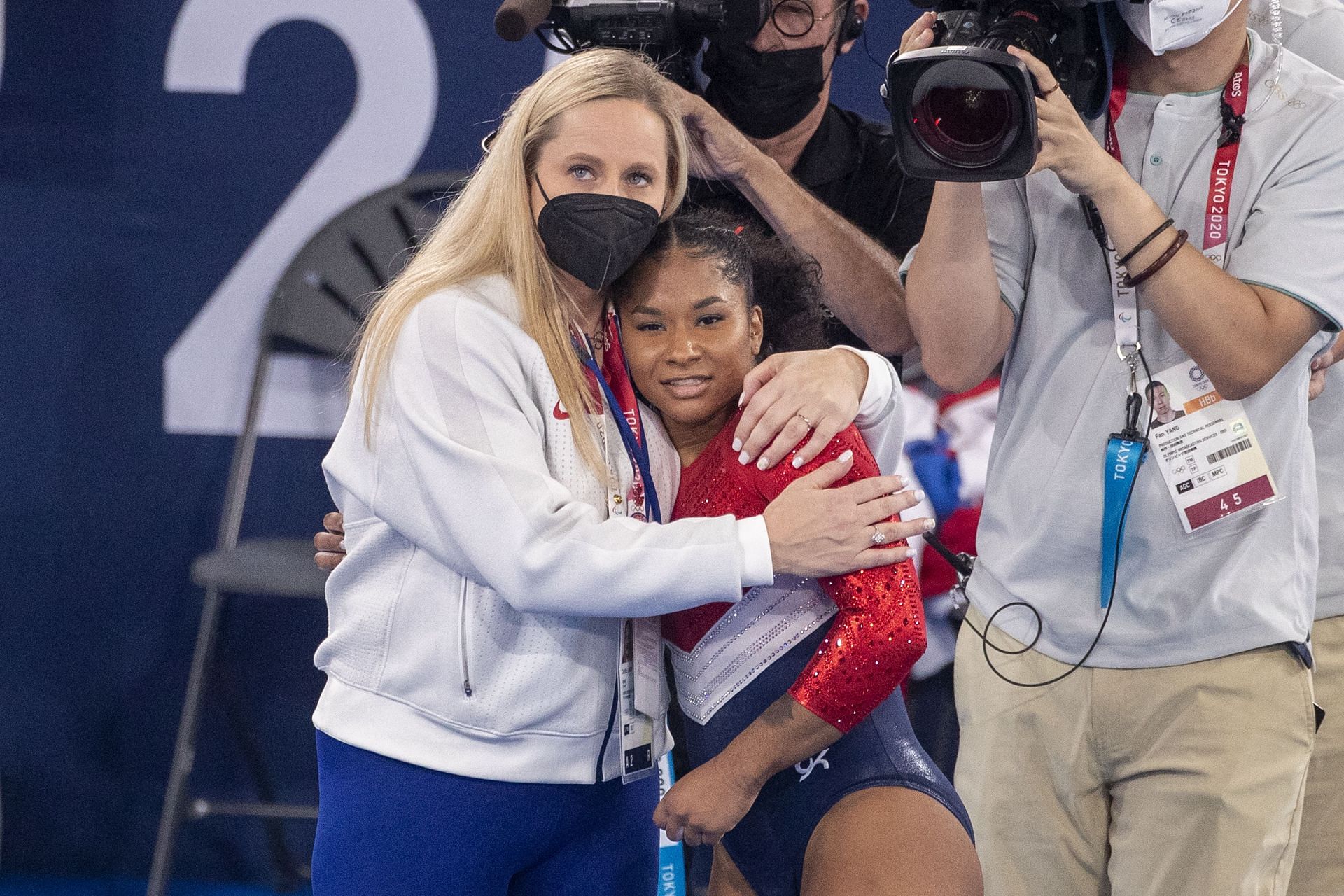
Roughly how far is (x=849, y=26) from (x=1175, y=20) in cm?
77

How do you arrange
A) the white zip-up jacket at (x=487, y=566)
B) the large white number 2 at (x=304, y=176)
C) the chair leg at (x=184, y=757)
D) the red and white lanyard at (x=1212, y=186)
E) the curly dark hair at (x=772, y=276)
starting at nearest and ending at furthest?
the white zip-up jacket at (x=487, y=566)
the red and white lanyard at (x=1212, y=186)
the curly dark hair at (x=772, y=276)
the chair leg at (x=184, y=757)
the large white number 2 at (x=304, y=176)

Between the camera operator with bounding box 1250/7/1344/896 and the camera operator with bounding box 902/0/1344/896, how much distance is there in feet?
0.84

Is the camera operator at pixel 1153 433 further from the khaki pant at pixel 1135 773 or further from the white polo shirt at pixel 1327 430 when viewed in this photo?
the white polo shirt at pixel 1327 430

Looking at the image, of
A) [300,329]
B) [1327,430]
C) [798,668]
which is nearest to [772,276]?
[798,668]

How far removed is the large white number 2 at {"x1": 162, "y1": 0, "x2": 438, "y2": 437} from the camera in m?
3.34

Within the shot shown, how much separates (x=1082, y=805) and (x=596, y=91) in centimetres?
115

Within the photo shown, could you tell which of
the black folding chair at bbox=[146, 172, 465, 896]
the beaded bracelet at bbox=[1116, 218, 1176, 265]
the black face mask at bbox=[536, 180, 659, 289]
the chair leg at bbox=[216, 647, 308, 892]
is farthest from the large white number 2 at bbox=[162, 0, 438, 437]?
the beaded bracelet at bbox=[1116, 218, 1176, 265]

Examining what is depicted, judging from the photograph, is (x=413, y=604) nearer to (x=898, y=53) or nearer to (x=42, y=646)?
(x=898, y=53)

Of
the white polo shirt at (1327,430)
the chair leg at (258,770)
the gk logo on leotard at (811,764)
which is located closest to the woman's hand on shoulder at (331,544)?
the gk logo on leotard at (811,764)

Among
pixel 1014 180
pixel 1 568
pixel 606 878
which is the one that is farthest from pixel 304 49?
pixel 606 878

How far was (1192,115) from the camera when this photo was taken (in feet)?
5.54

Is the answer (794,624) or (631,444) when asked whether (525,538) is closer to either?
(631,444)

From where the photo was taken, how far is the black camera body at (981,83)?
1.51 metres

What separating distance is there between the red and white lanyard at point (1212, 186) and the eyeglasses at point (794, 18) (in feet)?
1.93
